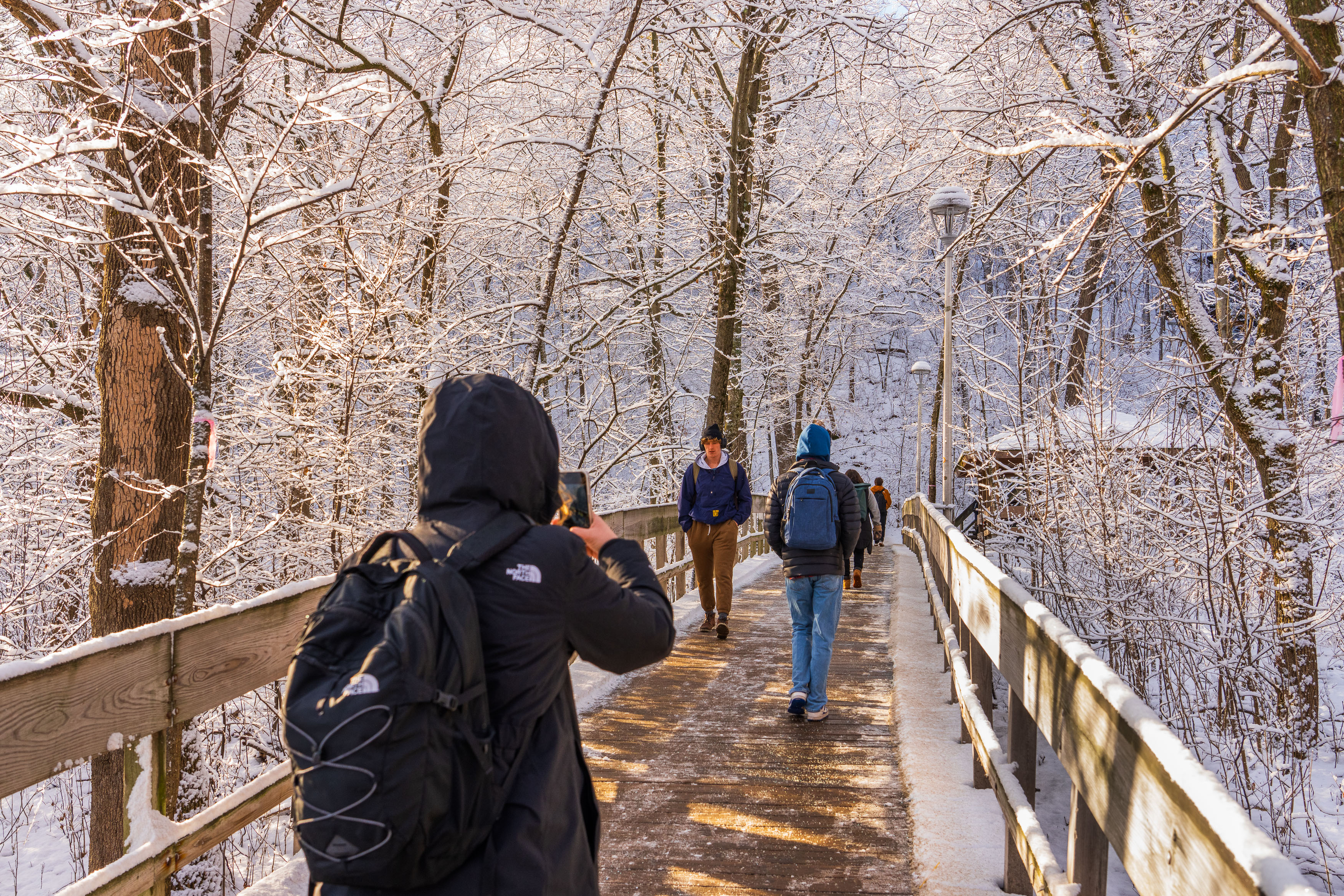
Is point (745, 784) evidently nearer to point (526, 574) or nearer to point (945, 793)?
point (945, 793)

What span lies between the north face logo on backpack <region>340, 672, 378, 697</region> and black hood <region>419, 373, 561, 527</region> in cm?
42

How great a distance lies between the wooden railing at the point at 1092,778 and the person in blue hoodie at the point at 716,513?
14.5 ft

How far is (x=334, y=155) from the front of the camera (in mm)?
9367

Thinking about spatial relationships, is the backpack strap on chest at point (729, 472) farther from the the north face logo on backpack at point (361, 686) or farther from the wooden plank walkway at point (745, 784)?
the the north face logo on backpack at point (361, 686)

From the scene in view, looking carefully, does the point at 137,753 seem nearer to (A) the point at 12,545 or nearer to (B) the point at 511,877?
(B) the point at 511,877

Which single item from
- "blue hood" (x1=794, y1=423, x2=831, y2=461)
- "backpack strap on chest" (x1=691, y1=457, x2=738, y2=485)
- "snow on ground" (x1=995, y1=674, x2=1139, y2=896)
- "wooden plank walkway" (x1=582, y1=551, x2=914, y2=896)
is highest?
"blue hood" (x1=794, y1=423, x2=831, y2=461)

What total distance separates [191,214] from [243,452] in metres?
4.56

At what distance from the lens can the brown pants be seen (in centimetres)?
932

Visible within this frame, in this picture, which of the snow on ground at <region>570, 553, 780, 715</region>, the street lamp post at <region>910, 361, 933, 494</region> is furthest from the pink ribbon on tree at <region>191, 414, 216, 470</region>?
the street lamp post at <region>910, 361, 933, 494</region>

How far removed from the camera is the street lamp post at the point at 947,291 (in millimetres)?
12430

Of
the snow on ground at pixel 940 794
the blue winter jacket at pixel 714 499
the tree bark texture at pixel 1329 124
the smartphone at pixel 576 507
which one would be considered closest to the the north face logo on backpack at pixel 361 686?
the smartphone at pixel 576 507

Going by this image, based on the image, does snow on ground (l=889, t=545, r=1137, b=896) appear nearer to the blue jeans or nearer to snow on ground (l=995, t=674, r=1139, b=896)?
snow on ground (l=995, t=674, r=1139, b=896)

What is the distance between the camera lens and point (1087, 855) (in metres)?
2.45

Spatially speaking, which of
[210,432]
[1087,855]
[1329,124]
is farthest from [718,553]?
[1087,855]
